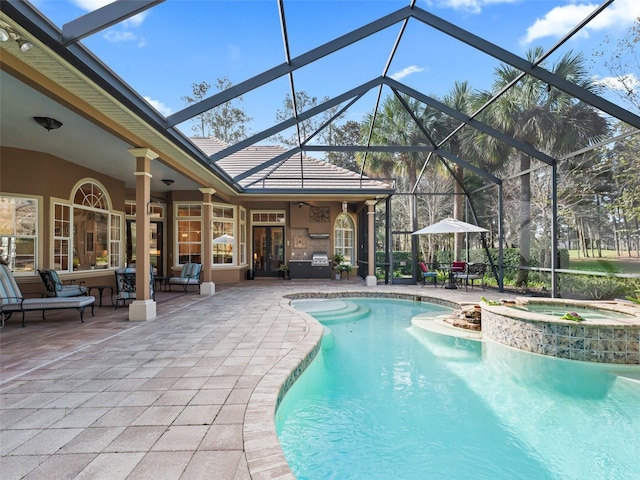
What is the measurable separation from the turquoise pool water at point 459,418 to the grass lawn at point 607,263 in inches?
106

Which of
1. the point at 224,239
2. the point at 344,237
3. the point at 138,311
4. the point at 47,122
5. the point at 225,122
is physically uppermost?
the point at 225,122

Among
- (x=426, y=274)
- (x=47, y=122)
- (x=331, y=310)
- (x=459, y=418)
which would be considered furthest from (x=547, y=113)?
(x=47, y=122)

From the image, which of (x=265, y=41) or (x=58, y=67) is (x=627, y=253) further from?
(x=58, y=67)

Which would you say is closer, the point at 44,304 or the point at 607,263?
the point at 44,304

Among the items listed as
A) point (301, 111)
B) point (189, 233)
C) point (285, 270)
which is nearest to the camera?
point (189, 233)

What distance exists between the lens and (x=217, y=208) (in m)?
12.0

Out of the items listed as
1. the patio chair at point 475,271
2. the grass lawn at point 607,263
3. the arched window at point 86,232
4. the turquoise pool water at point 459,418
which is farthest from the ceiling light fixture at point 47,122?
the patio chair at point 475,271

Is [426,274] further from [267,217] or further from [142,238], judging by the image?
[142,238]

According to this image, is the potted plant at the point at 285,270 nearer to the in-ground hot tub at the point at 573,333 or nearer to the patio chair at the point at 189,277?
the patio chair at the point at 189,277

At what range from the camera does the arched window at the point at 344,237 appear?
13.8 m

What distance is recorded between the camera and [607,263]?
Result: 6.83 metres

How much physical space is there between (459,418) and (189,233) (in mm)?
10327

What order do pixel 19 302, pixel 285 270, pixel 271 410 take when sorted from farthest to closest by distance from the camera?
pixel 285 270, pixel 19 302, pixel 271 410

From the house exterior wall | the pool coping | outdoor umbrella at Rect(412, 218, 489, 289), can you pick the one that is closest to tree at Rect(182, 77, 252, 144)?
the house exterior wall
